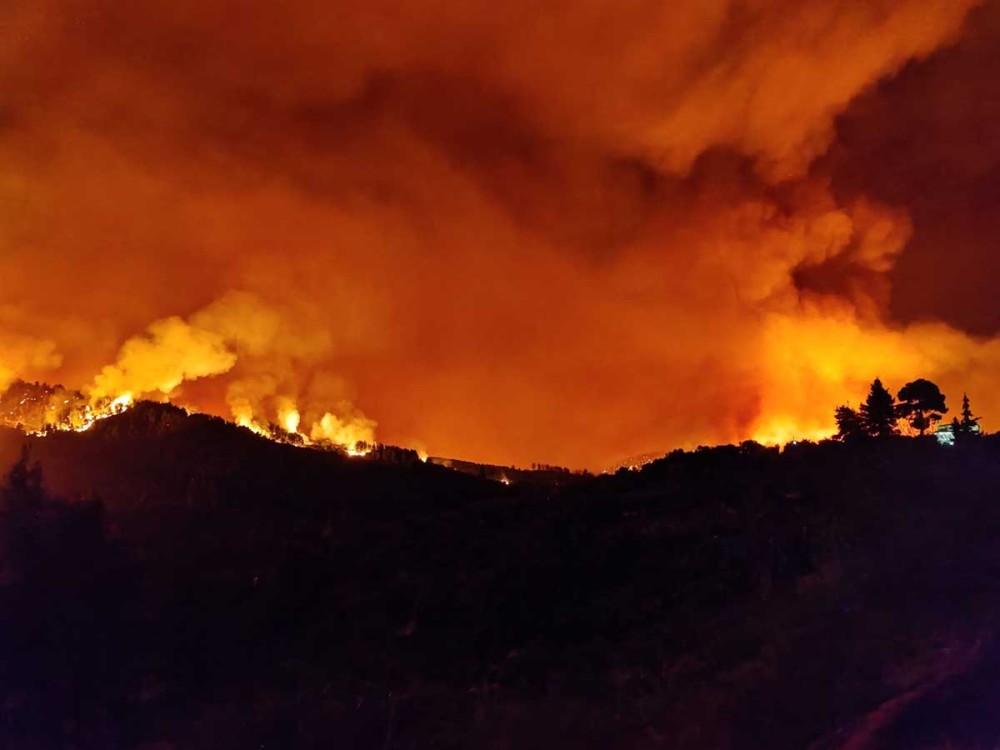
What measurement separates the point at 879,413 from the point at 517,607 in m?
41.9

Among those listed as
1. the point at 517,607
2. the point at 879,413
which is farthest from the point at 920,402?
the point at 517,607

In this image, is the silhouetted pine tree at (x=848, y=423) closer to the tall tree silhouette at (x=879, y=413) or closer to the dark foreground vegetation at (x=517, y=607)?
the tall tree silhouette at (x=879, y=413)

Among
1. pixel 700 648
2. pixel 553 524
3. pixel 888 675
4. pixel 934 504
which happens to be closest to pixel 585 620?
pixel 700 648

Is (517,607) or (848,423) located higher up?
(848,423)

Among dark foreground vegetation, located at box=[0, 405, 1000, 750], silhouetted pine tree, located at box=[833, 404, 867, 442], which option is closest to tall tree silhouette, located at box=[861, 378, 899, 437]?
silhouetted pine tree, located at box=[833, 404, 867, 442]

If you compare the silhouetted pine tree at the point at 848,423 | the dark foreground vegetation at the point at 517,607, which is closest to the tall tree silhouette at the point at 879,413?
the silhouetted pine tree at the point at 848,423

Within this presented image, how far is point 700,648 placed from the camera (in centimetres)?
3591

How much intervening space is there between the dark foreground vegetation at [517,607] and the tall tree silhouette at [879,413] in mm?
13598

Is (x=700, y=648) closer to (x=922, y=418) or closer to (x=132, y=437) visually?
(x=132, y=437)

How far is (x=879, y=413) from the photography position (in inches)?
2741

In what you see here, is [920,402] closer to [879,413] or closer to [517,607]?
[879,413]

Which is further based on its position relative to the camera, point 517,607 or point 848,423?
point 848,423

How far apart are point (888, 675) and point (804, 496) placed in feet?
43.3

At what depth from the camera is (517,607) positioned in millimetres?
41250
